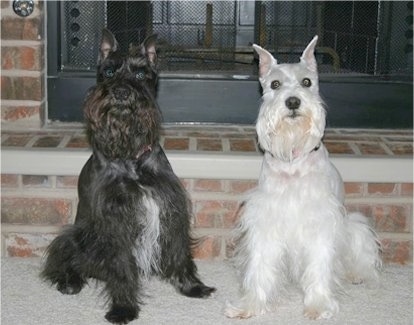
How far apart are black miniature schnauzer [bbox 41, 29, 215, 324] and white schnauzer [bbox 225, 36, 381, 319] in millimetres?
276

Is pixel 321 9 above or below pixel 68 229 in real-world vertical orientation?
above

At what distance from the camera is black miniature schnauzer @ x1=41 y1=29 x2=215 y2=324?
2.29 metres

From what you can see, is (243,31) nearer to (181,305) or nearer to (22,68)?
(22,68)

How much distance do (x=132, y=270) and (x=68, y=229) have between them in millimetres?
328

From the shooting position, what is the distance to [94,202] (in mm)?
2404

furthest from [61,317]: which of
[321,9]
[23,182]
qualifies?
[321,9]

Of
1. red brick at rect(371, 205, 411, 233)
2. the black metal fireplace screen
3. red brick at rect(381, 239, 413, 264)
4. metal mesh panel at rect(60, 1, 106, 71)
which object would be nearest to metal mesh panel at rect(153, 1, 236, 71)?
the black metal fireplace screen

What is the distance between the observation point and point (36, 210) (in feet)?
9.55

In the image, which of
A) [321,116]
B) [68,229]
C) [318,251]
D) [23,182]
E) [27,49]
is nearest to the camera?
[321,116]

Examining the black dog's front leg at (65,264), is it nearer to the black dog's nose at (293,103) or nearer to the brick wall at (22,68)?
the brick wall at (22,68)

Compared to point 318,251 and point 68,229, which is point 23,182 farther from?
point 318,251

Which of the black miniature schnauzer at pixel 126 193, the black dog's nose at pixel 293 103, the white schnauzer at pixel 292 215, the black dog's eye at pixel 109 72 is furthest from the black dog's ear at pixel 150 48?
the black dog's nose at pixel 293 103

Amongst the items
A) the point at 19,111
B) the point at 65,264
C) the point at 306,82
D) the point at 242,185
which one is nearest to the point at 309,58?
the point at 306,82

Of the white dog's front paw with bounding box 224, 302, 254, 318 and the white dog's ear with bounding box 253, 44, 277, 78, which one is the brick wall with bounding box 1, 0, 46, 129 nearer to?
the white dog's ear with bounding box 253, 44, 277, 78
